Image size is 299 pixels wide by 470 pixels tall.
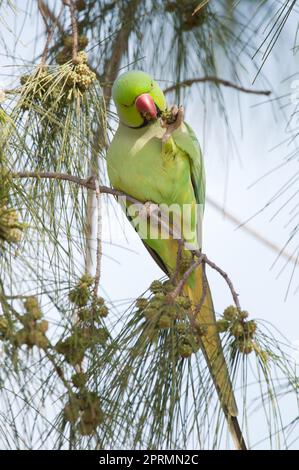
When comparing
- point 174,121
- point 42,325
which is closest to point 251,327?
point 42,325

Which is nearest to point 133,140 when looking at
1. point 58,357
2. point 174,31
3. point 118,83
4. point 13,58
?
point 118,83

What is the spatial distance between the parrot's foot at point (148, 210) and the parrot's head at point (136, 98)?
24 cm

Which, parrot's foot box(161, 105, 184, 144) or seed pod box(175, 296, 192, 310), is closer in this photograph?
seed pod box(175, 296, 192, 310)

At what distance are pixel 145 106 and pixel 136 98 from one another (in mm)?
40

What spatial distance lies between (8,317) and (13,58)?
1.14m

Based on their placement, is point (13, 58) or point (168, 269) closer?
point (13, 58)

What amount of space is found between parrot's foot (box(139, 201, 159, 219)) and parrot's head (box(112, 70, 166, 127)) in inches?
9.6

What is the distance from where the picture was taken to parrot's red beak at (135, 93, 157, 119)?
2406 millimetres

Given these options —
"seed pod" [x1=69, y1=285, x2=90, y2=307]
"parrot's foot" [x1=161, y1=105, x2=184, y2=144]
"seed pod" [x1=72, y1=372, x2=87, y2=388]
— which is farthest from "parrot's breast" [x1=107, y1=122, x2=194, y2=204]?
"seed pod" [x1=72, y1=372, x2=87, y2=388]

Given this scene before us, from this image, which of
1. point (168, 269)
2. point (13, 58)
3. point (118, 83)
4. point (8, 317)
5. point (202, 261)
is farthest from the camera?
point (168, 269)

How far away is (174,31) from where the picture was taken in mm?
2855

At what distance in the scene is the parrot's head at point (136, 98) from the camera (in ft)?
7.93

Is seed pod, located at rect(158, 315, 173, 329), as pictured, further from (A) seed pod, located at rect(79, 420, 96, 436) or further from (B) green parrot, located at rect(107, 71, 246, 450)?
(B) green parrot, located at rect(107, 71, 246, 450)
